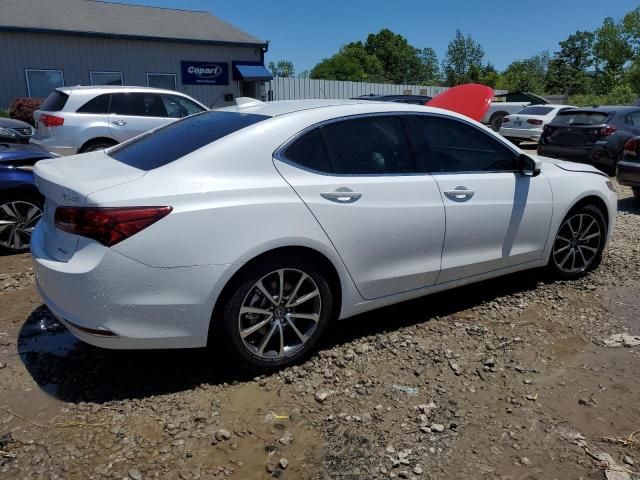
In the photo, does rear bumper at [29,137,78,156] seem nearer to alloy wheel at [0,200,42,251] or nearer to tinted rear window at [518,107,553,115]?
alloy wheel at [0,200,42,251]

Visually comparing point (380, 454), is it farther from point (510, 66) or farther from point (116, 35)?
point (510, 66)

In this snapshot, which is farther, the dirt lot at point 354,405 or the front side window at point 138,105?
the front side window at point 138,105

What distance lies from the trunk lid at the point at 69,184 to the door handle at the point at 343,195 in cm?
104

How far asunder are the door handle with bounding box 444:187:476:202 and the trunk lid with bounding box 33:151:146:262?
6.52ft

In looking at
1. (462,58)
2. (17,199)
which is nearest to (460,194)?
(17,199)

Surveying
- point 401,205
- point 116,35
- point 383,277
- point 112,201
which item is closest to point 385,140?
point 401,205

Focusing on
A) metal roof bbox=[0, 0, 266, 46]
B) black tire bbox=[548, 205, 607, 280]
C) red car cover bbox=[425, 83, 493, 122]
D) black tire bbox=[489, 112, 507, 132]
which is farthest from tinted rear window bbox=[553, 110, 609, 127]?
metal roof bbox=[0, 0, 266, 46]

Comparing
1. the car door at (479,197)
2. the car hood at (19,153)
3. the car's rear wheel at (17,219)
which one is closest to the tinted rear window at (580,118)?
the car door at (479,197)

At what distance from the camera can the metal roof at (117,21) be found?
20.5m

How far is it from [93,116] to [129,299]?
23.8 ft

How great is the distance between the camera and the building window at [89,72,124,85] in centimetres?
2147

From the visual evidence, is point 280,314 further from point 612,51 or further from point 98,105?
point 612,51

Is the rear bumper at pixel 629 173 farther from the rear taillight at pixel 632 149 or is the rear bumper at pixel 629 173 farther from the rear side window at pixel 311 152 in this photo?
the rear side window at pixel 311 152

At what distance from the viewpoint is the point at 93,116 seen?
351 inches
